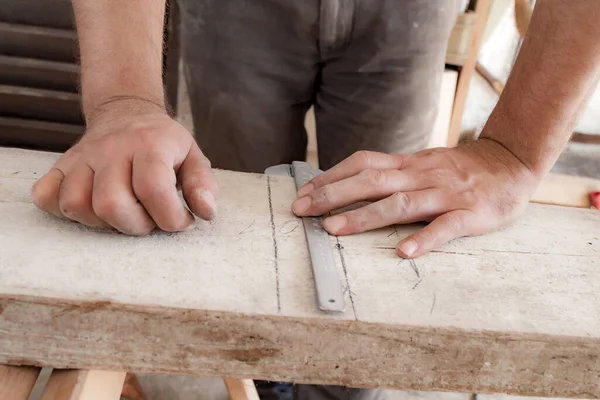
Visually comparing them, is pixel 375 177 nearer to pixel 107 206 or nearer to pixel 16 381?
pixel 107 206

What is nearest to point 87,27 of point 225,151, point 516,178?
point 225,151

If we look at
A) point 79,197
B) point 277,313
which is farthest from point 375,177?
point 79,197

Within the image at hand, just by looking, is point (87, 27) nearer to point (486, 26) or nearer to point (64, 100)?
point (64, 100)

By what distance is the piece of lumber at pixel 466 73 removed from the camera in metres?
2.06

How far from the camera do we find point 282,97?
1.24 m

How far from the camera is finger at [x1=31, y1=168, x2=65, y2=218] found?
66 centimetres

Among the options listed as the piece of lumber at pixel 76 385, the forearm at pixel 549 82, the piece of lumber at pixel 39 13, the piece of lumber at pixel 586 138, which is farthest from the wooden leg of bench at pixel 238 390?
the piece of lumber at pixel 586 138

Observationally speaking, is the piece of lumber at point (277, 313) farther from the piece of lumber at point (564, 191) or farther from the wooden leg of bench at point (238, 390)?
the piece of lumber at point (564, 191)

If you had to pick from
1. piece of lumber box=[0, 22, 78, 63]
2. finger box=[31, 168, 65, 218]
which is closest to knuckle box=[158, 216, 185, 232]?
finger box=[31, 168, 65, 218]

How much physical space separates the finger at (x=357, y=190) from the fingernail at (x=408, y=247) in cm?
10

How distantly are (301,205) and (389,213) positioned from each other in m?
0.13

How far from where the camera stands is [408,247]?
2.35 feet

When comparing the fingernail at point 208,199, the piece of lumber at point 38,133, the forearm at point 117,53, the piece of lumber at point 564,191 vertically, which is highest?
the forearm at point 117,53

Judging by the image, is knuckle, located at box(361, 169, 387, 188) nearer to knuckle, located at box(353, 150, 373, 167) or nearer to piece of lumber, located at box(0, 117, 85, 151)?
knuckle, located at box(353, 150, 373, 167)
